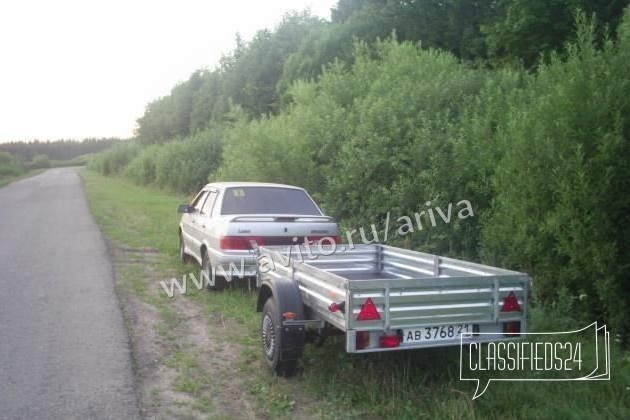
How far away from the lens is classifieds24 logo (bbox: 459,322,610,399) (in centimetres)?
499

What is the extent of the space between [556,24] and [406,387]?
13.5 m

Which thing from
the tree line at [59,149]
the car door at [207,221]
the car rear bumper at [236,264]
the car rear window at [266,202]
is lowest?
the car rear bumper at [236,264]

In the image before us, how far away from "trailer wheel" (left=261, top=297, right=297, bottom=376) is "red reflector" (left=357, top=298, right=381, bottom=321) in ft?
3.23

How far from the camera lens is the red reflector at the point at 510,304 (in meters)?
4.69

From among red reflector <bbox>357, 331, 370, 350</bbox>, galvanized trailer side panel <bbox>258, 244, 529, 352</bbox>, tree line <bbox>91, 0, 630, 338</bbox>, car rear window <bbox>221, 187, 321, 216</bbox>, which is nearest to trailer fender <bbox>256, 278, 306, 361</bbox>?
galvanized trailer side panel <bbox>258, 244, 529, 352</bbox>

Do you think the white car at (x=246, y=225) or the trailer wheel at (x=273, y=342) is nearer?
the trailer wheel at (x=273, y=342)

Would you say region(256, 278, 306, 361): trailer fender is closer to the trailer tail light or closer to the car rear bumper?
the trailer tail light

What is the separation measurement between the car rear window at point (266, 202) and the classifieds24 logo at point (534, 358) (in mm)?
4194

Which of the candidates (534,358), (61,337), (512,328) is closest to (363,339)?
(512,328)

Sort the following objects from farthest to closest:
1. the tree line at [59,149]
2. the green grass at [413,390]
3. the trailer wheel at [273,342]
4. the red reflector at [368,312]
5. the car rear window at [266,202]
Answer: the tree line at [59,149]
the car rear window at [266,202]
the trailer wheel at [273,342]
the green grass at [413,390]
the red reflector at [368,312]

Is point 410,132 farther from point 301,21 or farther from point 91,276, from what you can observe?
point 301,21

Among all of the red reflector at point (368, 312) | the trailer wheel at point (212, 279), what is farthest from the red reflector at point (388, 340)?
the trailer wheel at point (212, 279)

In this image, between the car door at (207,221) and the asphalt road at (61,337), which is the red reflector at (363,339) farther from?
the car door at (207,221)

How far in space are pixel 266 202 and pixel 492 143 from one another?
3483mm
